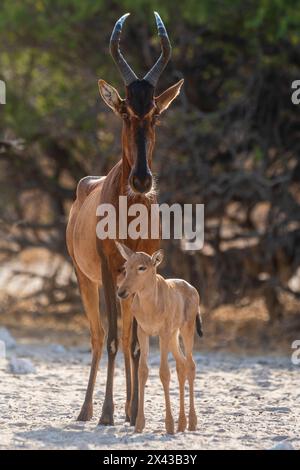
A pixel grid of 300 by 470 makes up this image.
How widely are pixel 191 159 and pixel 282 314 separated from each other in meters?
2.61

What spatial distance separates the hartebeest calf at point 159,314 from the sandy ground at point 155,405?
26cm

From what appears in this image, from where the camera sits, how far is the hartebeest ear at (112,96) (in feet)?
26.7

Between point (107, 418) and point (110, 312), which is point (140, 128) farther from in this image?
point (107, 418)

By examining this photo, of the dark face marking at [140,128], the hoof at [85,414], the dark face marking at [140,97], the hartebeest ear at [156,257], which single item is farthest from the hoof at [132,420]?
the dark face marking at [140,97]

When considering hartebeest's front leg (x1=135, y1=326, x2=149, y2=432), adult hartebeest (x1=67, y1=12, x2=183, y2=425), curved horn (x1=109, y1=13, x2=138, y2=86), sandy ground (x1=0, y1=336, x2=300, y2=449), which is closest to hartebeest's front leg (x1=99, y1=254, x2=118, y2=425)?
adult hartebeest (x1=67, y1=12, x2=183, y2=425)

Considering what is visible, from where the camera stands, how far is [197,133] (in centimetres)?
1388

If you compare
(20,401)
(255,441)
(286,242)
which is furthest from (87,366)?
(255,441)

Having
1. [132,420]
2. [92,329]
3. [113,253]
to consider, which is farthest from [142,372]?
[92,329]

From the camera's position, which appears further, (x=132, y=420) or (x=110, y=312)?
(x=110, y=312)

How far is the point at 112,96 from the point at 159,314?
6.44 ft

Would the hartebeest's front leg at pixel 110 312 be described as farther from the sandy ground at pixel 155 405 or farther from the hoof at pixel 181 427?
the hoof at pixel 181 427

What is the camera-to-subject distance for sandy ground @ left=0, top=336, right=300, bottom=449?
694 cm

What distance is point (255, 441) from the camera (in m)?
7.03

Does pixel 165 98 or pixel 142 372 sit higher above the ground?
pixel 165 98
